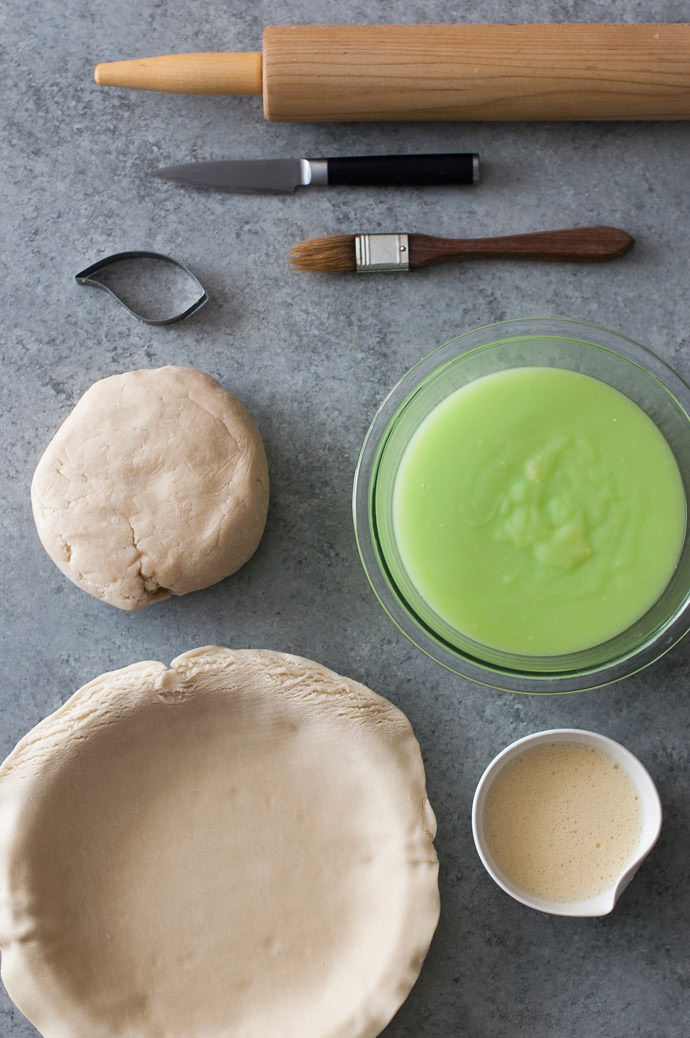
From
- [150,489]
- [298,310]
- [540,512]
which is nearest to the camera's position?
[540,512]

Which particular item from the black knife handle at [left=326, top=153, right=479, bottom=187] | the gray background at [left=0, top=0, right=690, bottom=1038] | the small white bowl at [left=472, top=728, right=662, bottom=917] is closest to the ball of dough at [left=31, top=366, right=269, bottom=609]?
the gray background at [left=0, top=0, right=690, bottom=1038]

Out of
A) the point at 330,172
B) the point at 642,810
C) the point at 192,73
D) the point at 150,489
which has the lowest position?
the point at 642,810

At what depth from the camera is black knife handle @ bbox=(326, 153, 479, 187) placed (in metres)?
1.43

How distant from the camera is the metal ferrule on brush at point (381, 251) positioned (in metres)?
1.43

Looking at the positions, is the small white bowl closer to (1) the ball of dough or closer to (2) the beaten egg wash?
Answer: (2) the beaten egg wash

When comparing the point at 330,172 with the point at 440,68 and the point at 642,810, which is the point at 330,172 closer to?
the point at 440,68

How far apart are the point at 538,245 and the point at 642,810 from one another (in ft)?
3.26

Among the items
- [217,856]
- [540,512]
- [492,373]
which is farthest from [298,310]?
[217,856]

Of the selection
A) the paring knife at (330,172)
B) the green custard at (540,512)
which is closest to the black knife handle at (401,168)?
the paring knife at (330,172)

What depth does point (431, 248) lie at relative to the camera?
1.43m

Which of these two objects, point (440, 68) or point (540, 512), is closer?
point (540, 512)

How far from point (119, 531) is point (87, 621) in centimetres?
22

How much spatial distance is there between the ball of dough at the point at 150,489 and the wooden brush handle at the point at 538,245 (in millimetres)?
456

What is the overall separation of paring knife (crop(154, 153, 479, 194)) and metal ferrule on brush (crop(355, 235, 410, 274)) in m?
0.10
